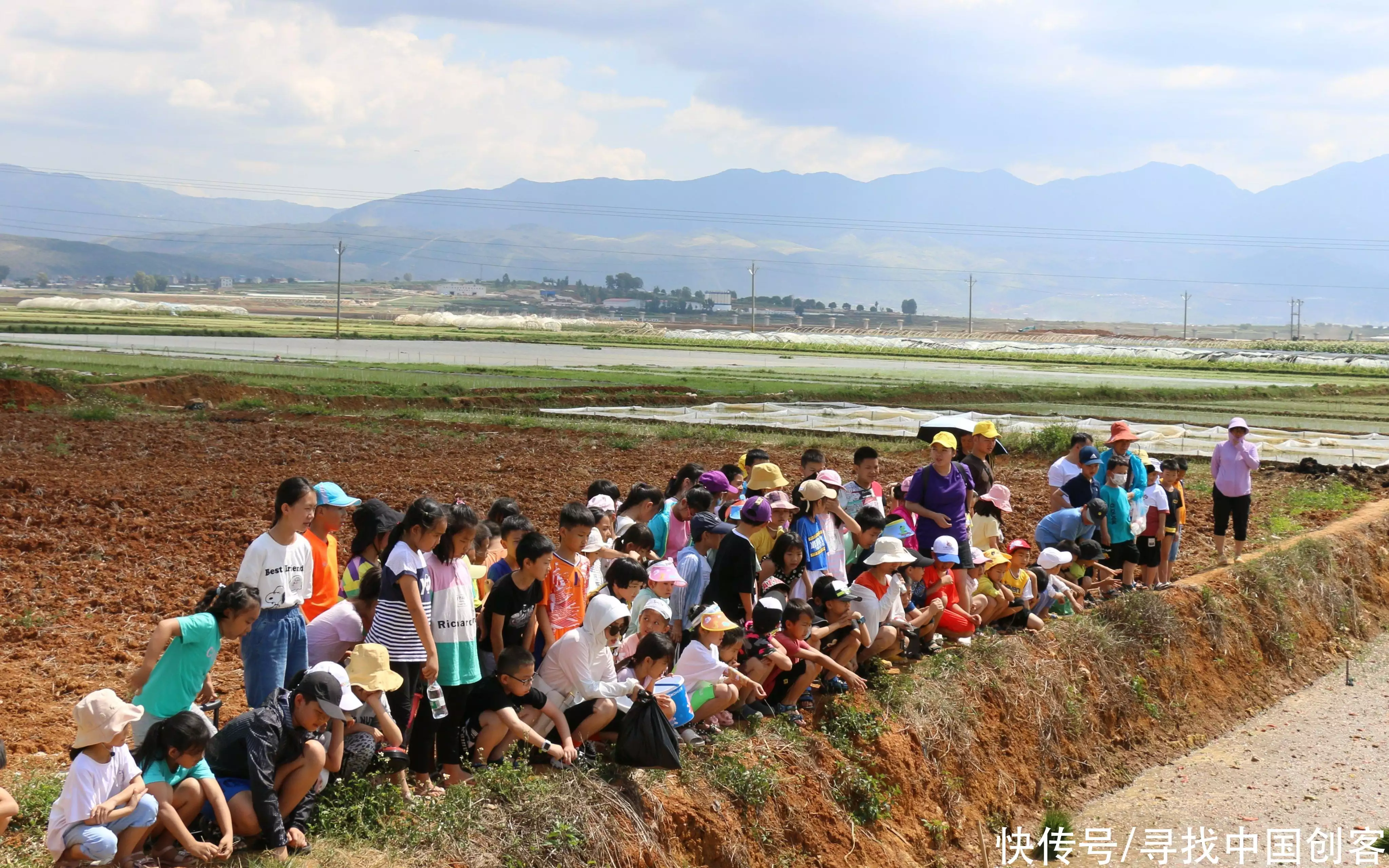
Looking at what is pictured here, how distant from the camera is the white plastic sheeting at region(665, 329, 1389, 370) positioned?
2985 inches

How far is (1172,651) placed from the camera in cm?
1123

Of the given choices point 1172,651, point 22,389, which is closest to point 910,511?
point 1172,651

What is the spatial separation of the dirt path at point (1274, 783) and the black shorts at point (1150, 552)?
5.67 ft

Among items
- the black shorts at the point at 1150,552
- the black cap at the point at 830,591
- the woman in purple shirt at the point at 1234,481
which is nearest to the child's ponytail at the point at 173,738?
the black cap at the point at 830,591

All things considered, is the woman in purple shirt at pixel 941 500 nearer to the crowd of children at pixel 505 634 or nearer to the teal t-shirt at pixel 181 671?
the crowd of children at pixel 505 634

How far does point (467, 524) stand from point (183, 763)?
1.77 meters

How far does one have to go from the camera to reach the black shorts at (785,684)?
7777mm

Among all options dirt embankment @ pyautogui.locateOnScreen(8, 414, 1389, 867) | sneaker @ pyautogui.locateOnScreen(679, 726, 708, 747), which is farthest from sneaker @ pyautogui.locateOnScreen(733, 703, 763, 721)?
sneaker @ pyautogui.locateOnScreen(679, 726, 708, 747)

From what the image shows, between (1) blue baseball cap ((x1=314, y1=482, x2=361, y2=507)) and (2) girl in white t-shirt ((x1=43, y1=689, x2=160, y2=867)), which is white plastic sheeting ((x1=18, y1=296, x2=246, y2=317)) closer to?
(1) blue baseball cap ((x1=314, y1=482, x2=361, y2=507))

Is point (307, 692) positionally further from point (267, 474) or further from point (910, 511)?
point (267, 474)

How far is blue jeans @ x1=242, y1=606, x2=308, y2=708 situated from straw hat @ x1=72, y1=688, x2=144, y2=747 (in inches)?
40.8

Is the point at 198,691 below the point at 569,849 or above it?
above

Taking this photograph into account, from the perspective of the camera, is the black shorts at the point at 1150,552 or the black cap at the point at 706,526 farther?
the black shorts at the point at 1150,552

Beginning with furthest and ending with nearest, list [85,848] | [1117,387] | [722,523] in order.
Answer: [1117,387] → [722,523] → [85,848]
